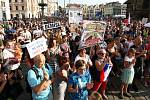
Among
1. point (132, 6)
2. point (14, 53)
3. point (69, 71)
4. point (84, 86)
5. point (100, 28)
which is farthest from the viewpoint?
point (132, 6)

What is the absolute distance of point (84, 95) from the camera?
18.1 ft

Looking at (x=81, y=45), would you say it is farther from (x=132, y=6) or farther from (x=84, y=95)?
(x=132, y=6)

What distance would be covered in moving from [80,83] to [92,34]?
2370 millimetres

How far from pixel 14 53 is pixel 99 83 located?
2.25 metres

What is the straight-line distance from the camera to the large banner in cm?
735

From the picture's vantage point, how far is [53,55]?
734cm

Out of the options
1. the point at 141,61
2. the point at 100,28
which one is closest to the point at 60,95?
the point at 100,28

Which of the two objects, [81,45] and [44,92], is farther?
[81,45]

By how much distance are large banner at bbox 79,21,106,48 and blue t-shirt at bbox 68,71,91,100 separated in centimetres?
192

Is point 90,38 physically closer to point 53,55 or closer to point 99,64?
point 99,64

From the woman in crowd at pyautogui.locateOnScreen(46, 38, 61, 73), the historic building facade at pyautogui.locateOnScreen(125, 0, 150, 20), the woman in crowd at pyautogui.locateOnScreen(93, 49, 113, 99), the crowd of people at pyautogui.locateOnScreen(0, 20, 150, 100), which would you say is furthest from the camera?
the historic building facade at pyautogui.locateOnScreen(125, 0, 150, 20)

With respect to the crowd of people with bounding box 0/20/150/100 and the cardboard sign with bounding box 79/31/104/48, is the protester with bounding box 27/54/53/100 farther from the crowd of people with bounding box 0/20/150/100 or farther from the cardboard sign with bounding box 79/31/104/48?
the cardboard sign with bounding box 79/31/104/48

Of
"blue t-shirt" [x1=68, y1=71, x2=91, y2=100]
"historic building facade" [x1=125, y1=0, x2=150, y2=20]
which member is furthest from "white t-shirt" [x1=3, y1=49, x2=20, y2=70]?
"historic building facade" [x1=125, y1=0, x2=150, y2=20]

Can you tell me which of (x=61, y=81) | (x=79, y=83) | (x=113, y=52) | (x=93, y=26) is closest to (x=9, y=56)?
(x=61, y=81)
